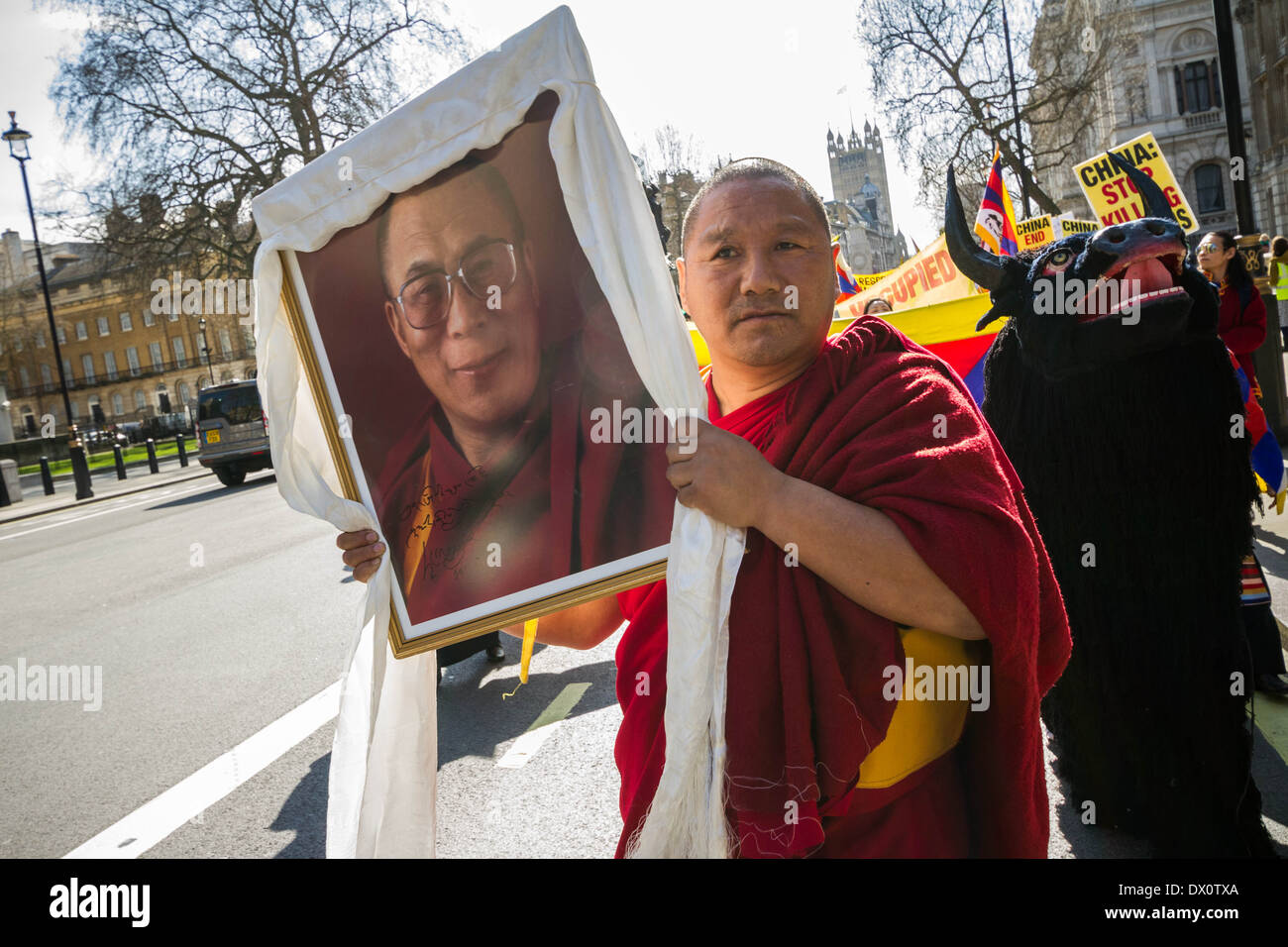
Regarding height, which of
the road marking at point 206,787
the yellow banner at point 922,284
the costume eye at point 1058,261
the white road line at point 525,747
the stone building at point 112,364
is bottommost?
the white road line at point 525,747

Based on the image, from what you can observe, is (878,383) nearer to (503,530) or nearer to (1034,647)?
(1034,647)

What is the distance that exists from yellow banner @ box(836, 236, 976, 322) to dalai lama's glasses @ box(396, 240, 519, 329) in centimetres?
643

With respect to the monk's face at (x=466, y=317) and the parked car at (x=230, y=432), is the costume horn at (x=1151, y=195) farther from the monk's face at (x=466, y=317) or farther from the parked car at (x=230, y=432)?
the parked car at (x=230, y=432)

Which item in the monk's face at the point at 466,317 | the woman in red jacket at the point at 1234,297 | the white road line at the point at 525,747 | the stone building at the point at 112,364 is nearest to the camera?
the monk's face at the point at 466,317

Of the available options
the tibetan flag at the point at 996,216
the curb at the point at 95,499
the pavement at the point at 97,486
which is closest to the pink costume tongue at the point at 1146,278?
the tibetan flag at the point at 996,216

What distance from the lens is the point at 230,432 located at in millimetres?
19969

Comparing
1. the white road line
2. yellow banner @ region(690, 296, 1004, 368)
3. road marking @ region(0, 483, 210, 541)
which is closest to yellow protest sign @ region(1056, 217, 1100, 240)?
yellow banner @ region(690, 296, 1004, 368)

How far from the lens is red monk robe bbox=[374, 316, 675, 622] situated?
1562 millimetres

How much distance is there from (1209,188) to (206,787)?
50.1m

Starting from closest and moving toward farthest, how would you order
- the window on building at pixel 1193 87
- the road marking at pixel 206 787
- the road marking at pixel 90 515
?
1. the road marking at pixel 206 787
2. the road marking at pixel 90 515
3. the window on building at pixel 1193 87

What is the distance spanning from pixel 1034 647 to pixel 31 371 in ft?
266

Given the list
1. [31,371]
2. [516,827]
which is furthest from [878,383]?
[31,371]

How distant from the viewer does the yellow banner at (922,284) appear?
763cm

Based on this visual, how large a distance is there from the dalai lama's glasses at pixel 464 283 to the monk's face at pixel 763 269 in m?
0.34
